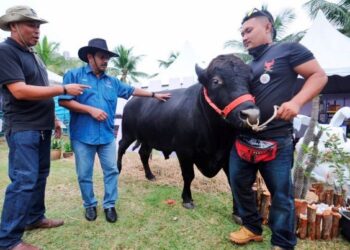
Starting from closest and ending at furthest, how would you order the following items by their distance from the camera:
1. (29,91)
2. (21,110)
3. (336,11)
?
(29,91), (21,110), (336,11)

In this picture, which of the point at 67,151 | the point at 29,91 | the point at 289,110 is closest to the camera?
the point at 289,110

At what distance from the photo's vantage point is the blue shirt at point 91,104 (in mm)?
3344

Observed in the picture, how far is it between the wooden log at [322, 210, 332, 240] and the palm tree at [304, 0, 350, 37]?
18.5m

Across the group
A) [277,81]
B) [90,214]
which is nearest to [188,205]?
[90,214]

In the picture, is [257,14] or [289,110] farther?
[257,14]

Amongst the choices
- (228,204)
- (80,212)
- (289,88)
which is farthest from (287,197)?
(80,212)

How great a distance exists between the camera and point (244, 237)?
2.88 m

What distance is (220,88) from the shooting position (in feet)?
9.12

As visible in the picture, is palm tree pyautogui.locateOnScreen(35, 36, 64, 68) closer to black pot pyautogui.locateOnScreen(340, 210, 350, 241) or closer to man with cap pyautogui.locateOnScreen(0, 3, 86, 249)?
man with cap pyautogui.locateOnScreen(0, 3, 86, 249)

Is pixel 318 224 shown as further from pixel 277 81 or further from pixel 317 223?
pixel 277 81

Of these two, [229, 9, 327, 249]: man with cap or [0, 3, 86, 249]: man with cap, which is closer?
[229, 9, 327, 249]: man with cap

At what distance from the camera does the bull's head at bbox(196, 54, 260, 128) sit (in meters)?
2.37

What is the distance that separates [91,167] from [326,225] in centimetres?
271

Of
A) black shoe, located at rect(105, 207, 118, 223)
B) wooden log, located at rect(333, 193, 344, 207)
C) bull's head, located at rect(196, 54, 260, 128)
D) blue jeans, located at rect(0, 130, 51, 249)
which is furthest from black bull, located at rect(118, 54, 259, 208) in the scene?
blue jeans, located at rect(0, 130, 51, 249)
